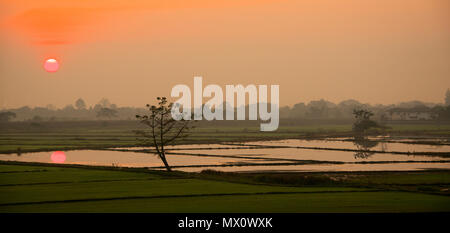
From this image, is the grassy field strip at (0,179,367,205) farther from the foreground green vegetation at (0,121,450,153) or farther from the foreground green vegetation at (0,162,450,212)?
the foreground green vegetation at (0,121,450,153)

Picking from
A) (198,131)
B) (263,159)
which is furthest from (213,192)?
(198,131)

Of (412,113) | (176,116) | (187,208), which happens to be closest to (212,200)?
(187,208)

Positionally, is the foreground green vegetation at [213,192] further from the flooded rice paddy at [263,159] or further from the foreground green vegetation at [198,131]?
the foreground green vegetation at [198,131]

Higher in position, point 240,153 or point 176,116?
point 176,116

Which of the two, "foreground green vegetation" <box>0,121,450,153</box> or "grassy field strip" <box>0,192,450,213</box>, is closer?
"grassy field strip" <box>0,192,450,213</box>

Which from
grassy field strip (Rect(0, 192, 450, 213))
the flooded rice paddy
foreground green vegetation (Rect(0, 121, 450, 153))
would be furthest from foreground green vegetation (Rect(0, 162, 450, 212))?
foreground green vegetation (Rect(0, 121, 450, 153))

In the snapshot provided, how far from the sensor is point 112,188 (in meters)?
19.0

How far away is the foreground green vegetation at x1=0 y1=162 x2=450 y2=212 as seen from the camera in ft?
49.2

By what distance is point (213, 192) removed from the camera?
1802cm

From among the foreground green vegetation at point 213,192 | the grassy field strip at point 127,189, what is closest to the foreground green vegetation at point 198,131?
the foreground green vegetation at point 213,192

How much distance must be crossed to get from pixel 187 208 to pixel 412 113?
99332mm
